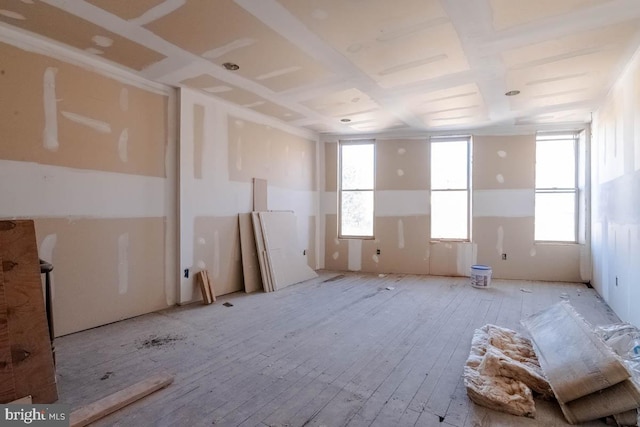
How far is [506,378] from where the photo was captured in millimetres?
2408

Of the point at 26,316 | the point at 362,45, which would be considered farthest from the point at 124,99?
the point at 362,45

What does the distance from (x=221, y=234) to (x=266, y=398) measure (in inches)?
122

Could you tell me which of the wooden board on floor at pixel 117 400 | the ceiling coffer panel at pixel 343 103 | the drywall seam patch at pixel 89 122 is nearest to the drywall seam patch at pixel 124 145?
the drywall seam patch at pixel 89 122

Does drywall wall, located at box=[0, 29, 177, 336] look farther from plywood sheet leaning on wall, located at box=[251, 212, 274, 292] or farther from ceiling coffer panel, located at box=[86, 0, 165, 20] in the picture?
plywood sheet leaning on wall, located at box=[251, 212, 274, 292]

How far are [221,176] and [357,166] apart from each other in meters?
3.17

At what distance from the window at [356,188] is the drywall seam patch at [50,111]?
5.00 metres

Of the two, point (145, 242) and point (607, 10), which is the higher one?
point (607, 10)

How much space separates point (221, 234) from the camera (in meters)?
5.05

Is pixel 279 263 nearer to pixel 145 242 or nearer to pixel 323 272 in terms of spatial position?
pixel 323 272

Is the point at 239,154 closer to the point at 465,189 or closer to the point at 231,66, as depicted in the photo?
the point at 231,66

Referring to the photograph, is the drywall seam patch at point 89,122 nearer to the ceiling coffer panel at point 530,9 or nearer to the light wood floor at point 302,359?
the light wood floor at point 302,359

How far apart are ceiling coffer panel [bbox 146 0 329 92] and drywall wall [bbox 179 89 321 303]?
110 cm

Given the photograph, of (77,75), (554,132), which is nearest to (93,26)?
(77,75)

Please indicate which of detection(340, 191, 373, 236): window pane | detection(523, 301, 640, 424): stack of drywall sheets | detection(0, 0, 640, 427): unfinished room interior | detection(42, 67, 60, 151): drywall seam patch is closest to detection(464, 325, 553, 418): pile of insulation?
detection(0, 0, 640, 427): unfinished room interior
